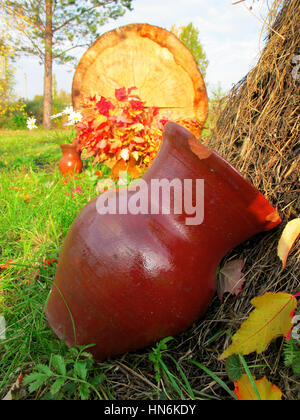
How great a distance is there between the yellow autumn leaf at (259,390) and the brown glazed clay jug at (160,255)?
0.86ft

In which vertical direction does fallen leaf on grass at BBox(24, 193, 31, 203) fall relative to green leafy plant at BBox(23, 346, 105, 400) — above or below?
above

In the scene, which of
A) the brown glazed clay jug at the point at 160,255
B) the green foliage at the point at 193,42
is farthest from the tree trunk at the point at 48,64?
the brown glazed clay jug at the point at 160,255

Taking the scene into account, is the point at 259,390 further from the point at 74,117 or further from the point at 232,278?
the point at 74,117

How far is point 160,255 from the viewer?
3.10 feet

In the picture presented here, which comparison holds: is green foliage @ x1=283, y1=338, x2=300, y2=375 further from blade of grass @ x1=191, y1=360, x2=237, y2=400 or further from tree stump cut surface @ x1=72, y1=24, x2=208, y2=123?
tree stump cut surface @ x1=72, y1=24, x2=208, y2=123

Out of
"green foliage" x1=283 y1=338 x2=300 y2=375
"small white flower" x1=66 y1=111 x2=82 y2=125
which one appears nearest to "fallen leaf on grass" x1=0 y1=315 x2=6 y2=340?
"green foliage" x1=283 y1=338 x2=300 y2=375

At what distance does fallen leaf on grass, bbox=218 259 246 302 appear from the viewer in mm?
1109

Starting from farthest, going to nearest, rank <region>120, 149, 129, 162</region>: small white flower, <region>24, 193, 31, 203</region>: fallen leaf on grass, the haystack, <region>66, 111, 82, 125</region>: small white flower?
<region>66, 111, 82, 125</region>: small white flower
<region>120, 149, 129, 162</region>: small white flower
<region>24, 193, 31, 203</region>: fallen leaf on grass
the haystack

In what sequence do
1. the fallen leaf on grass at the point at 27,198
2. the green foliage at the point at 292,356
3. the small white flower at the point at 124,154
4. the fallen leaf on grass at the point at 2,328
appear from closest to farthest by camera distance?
the green foliage at the point at 292,356
the fallen leaf on grass at the point at 2,328
the fallen leaf on grass at the point at 27,198
the small white flower at the point at 124,154

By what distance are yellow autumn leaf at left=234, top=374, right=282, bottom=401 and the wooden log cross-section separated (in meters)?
3.54

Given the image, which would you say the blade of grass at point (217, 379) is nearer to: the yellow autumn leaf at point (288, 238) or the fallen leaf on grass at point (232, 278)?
the fallen leaf on grass at point (232, 278)

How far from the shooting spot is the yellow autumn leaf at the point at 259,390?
81 centimetres

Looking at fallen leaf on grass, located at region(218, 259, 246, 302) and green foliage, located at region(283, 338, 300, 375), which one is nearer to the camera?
green foliage, located at region(283, 338, 300, 375)
